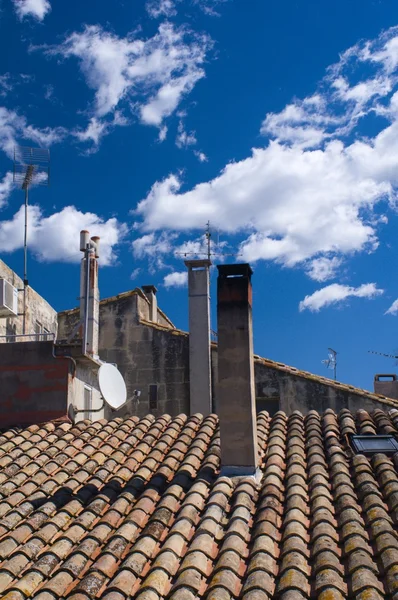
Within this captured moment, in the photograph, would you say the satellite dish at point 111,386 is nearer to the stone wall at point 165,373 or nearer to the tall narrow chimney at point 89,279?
the tall narrow chimney at point 89,279

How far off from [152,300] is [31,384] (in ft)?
33.6

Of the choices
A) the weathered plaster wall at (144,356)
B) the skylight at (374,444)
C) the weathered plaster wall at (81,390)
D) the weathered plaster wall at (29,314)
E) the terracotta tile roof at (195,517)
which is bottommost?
the terracotta tile roof at (195,517)

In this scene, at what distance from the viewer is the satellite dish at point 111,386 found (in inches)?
459

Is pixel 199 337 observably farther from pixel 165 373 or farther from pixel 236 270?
pixel 236 270

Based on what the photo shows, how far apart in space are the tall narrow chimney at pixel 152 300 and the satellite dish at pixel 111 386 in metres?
9.03

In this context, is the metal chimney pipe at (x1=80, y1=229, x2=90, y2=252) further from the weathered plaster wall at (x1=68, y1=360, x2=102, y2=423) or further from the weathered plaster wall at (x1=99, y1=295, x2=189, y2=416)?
the weathered plaster wall at (x1=99, y1=295, x2=189, y2=416)

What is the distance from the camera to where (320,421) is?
10539mm

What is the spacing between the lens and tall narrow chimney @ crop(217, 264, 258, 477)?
28.1 feet

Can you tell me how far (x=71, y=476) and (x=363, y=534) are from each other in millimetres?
3709

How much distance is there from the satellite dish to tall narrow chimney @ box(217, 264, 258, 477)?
315 centimetres

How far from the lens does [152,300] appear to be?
21.9m

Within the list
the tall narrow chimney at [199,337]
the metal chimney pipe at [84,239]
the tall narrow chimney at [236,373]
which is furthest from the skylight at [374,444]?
the tall narrow chimney at [199,337]

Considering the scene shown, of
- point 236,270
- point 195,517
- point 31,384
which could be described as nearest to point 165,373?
point 31,384

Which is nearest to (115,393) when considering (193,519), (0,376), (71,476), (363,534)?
(0,376)
